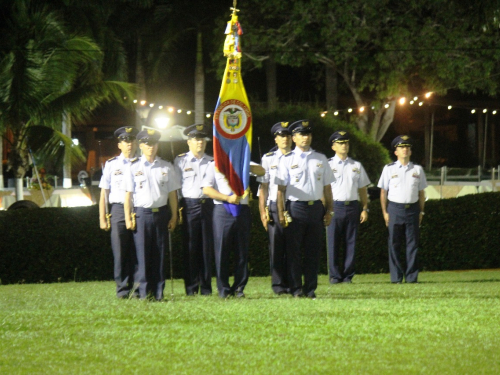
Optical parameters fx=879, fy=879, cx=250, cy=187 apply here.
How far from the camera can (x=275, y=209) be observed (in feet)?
34.0

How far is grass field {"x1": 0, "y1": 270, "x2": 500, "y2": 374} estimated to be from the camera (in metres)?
6.21

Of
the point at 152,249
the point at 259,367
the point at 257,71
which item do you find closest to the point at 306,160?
the point at 152,249

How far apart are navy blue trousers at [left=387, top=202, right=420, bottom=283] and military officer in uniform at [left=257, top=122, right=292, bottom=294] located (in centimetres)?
246

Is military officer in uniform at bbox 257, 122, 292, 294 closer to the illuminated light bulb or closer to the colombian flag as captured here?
the colombian flag

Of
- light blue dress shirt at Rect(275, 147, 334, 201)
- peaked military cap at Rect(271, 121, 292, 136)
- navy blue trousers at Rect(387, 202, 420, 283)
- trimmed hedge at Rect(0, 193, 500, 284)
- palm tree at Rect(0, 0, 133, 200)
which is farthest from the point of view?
palm tree at Rect(0, 0, 133, 200)

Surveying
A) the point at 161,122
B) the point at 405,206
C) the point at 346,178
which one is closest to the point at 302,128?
the point at 346,178

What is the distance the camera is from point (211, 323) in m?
7.68

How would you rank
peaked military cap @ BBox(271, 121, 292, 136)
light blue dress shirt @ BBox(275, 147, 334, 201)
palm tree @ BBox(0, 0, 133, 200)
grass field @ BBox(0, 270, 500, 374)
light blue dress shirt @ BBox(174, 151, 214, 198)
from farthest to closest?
palm tree @ BBox(0, 0, 133, 200)
light blue dress shirt @ BBox(174, 151, 214, 198)
peaked military cap @ BBox(271, 121, 292, 136)
light blue dress shirt @ BBox(275, 147, 334, 201)
grass field @ BBox(0, 270, 500, 374)

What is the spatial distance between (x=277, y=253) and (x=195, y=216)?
1116 millimetres

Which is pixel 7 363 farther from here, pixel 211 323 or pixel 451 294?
pixel 451 294

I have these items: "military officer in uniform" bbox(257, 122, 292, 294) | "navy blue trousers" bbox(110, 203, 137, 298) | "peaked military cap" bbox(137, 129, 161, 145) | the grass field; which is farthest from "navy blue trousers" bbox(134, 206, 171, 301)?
"military officer in uniform" bbox(257, 122, 292, 294)

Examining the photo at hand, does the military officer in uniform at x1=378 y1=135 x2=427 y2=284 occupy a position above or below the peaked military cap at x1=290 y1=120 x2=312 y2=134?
below

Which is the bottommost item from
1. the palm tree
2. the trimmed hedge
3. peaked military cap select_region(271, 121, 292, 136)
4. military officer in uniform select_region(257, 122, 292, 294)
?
the trimmed hedge

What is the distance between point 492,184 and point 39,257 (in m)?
19.1
